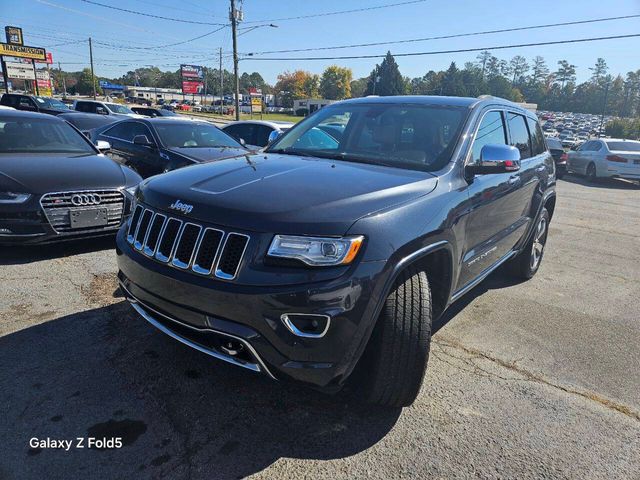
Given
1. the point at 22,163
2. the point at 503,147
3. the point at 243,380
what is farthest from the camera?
the point at 22,163

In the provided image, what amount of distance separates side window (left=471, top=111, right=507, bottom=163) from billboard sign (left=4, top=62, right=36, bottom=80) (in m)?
51.6

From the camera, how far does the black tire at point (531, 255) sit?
503cm

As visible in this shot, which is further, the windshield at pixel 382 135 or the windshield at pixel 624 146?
the windshield at pixel 624 146

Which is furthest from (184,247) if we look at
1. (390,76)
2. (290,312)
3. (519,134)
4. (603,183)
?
(390,76)

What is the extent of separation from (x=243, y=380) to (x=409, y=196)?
150 cm

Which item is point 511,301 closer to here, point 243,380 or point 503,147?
point 503,147

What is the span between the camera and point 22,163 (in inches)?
207

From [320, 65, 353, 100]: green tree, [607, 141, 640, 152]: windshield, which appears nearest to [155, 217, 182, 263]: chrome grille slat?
[607, 141, 640, 152]: windshield

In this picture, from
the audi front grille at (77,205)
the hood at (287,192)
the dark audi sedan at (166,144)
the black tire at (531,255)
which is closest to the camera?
the hood at (287,192)

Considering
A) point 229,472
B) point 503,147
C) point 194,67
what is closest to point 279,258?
point 229,472

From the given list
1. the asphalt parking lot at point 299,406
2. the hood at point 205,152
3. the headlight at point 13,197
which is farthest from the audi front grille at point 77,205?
the hood at point 205,152

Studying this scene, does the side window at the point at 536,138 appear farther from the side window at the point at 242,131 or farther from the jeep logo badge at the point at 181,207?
the side window at the point at 242,131

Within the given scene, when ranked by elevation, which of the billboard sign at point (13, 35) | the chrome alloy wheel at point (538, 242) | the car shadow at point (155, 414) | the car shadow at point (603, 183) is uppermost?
the billboard sign at point (13, 35)

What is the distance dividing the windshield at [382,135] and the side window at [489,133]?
7.1 inches
